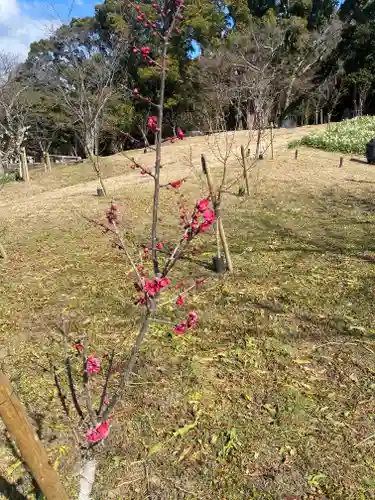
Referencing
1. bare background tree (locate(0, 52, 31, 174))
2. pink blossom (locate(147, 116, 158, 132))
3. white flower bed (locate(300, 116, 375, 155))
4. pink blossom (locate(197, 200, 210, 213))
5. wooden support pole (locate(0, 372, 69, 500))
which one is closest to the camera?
wooden support pole (locate(0, 372, 69, 500))

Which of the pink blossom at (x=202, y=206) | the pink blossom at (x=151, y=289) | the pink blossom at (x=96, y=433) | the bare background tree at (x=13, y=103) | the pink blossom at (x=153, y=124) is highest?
the bare background tree at (x=13, y=103)

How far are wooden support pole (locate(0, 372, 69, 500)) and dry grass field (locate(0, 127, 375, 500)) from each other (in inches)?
31.4

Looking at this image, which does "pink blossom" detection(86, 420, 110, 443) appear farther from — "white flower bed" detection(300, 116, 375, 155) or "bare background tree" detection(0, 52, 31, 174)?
"bare background tree" detection(0, 52, 31, 174)

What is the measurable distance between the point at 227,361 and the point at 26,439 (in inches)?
79.3

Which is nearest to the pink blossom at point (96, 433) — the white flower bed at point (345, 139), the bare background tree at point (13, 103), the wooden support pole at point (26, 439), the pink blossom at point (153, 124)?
the wooden support pole at point (26, 439)

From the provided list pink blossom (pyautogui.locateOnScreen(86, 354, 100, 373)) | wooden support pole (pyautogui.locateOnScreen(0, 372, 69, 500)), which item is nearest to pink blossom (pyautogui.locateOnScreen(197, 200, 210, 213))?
pink blossom (pyautogui.locateOnScreen(86, 354, 100, 373))

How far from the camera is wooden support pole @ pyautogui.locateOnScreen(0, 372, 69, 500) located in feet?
4.32

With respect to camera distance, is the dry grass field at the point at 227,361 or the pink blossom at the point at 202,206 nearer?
the pink blossom at the point at 202,206

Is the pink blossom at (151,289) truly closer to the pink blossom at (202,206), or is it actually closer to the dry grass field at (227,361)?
the pink blossom at (202,206)

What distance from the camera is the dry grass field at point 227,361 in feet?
7.39

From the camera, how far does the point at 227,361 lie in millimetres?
3180

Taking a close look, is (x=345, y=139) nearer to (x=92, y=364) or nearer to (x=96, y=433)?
(x=92, y=364)

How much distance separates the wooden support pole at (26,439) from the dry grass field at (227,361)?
797mm

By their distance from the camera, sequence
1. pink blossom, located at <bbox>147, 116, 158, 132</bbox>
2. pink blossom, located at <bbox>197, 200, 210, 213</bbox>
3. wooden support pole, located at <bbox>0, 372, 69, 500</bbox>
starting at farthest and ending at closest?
1. pink blossom, located at <bbox>147, 116, 158, 132</bbox>
2. pink blossom, located at <bbox>197, 200, 210, 213</bbox>
3. wooden support pole, located at <bbox>0, 372, 69, 500</bbox>
